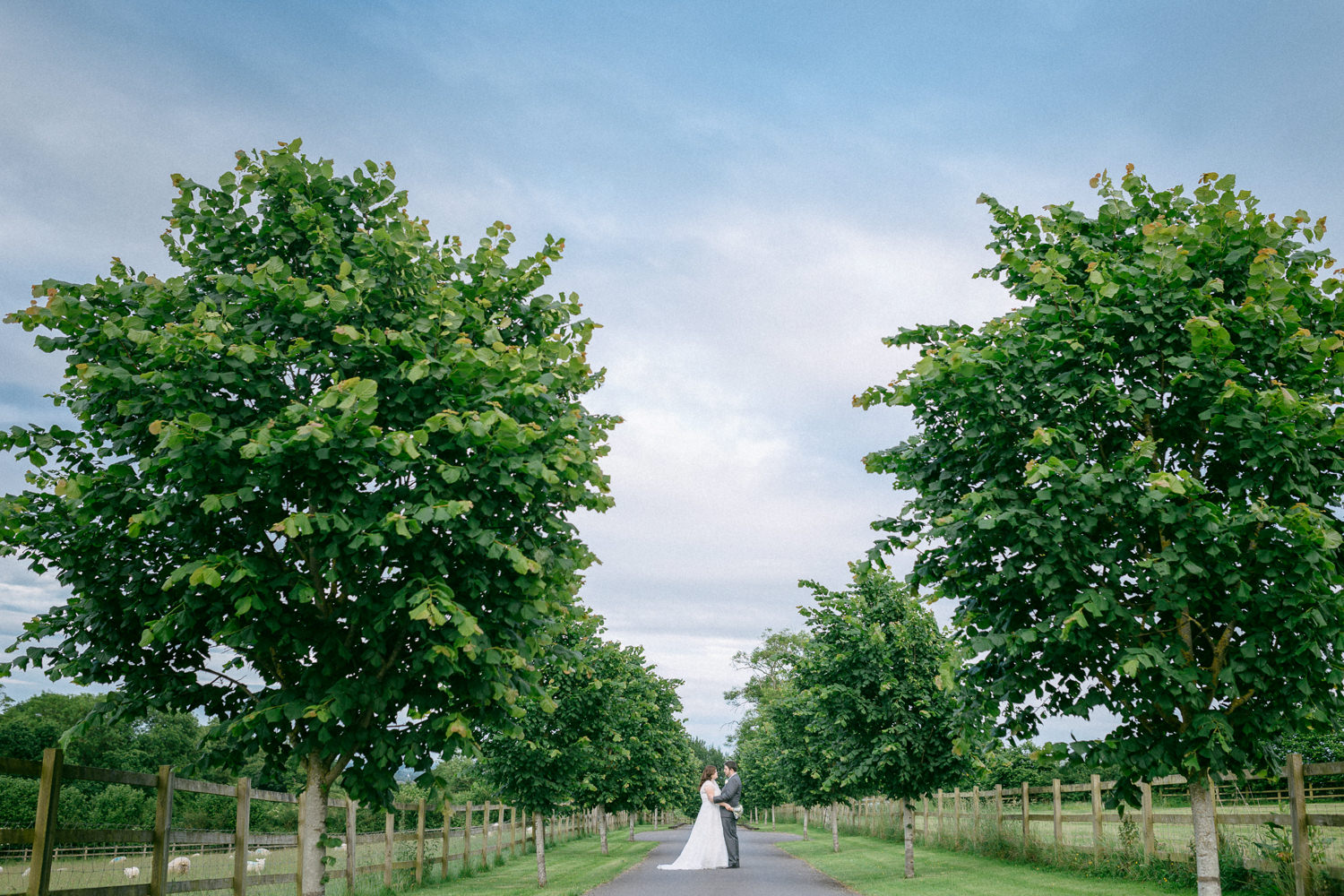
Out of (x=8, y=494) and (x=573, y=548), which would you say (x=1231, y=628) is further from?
(x=8, y=494)

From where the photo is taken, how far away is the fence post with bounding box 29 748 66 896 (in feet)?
23.5

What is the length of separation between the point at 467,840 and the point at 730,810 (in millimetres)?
8620

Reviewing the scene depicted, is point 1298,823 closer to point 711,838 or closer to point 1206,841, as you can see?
point 1206,841

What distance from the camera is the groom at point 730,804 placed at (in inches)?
738

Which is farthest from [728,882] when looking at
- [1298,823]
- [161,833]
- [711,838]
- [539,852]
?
[161,833]

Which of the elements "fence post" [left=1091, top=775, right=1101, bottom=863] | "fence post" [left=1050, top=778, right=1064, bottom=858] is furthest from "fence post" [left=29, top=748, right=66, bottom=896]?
"fence post" [left=1050, top=778, right=1064, bottom=858]

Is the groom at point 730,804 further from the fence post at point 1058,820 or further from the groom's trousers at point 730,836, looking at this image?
the fence post at point 1058,820

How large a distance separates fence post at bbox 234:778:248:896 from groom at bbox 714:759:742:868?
8718 mm

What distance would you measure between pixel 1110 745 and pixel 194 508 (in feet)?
26.7

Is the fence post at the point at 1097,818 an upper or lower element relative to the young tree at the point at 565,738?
lower

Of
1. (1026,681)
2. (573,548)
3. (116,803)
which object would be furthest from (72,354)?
(116,803)

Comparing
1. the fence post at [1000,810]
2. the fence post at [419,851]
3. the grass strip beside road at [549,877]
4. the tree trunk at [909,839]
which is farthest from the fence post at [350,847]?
the fence post at [1000,810]

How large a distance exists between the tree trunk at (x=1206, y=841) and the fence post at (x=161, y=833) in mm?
9595

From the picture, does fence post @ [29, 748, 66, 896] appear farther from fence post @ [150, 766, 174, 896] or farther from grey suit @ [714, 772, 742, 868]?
grey suit @ [714, 772, 742, 868]
